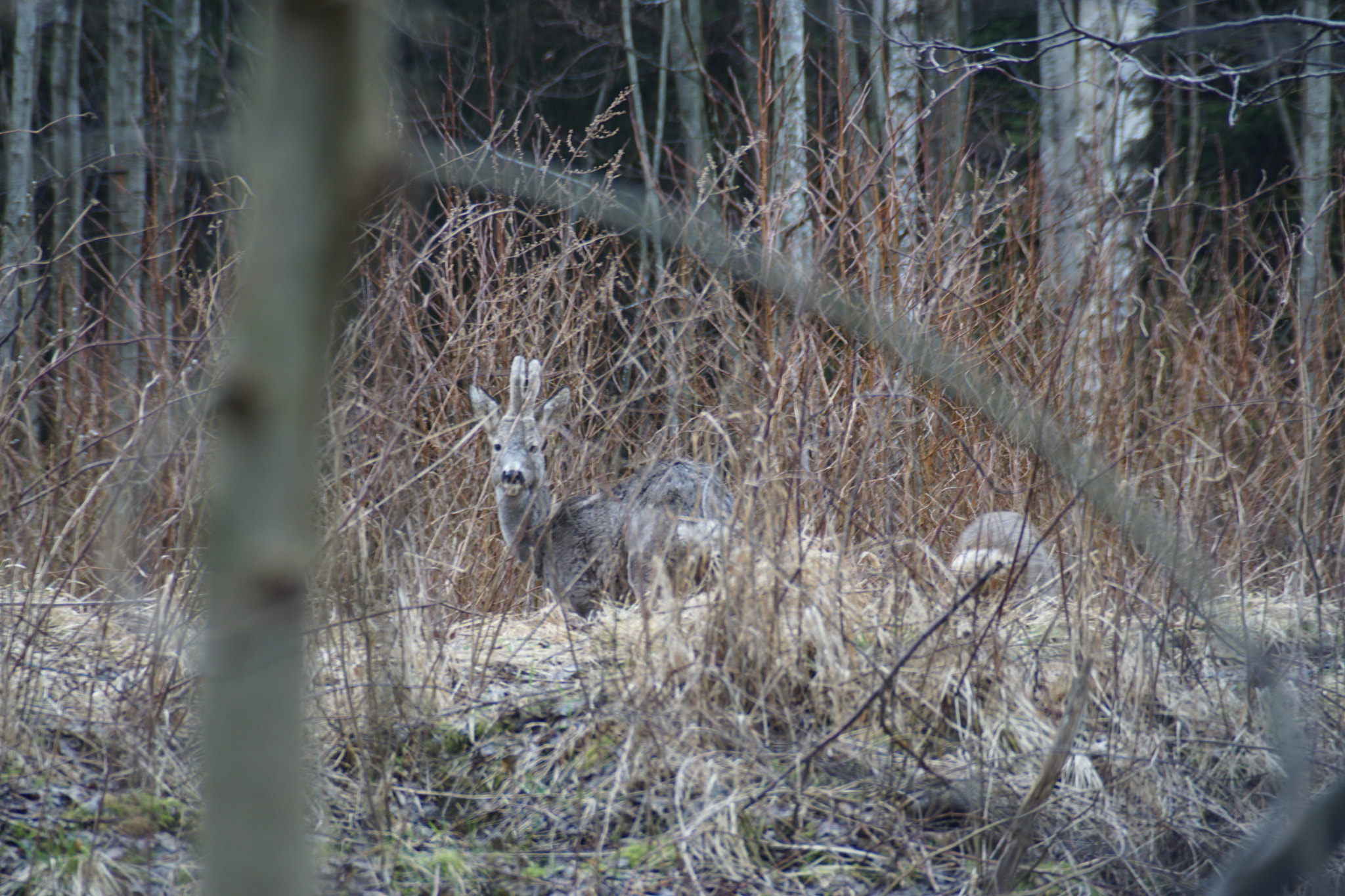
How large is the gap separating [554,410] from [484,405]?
39 centimetres

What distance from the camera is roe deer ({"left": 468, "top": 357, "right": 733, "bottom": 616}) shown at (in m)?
4.62

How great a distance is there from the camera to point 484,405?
5211 millimetres

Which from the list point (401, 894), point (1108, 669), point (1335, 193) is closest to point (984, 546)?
point (1108, 669)

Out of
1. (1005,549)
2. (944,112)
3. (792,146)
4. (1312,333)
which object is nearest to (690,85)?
(944,112)

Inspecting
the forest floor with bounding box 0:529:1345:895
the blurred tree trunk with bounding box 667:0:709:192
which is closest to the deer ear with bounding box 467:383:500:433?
the forest floor with bounding box 0:529:1345:895

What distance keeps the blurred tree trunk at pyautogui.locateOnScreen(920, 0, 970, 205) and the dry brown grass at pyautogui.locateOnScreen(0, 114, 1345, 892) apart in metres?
1.22

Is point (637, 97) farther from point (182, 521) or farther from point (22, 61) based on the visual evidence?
point (182, 521)

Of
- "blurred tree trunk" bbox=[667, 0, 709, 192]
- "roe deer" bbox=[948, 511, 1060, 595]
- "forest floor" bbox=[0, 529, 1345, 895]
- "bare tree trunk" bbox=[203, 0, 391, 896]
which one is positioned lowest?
"forest floor" bbox=[0, 529, 1345, 895]

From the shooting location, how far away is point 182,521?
10.8ft

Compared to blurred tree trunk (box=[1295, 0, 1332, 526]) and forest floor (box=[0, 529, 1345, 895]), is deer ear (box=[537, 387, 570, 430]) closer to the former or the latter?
forest floor (box=[0, 529, 1345, 895])

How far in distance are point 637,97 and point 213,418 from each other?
967cm

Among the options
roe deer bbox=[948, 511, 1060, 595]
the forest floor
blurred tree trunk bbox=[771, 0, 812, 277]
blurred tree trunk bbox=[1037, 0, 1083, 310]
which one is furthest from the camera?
blurred tree trunk bbox=[1037, 0, 1083, 310]

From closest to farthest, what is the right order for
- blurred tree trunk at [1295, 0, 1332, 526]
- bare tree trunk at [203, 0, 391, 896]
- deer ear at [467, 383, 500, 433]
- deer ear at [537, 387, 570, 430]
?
bare tree trunk at [203, 0, 391, 896] < blurred tree trunk at [1295, 0, 1332, 526] < deer ear at [467, 383, 500, 433] < deer ear at [537, 387, 570, 430]

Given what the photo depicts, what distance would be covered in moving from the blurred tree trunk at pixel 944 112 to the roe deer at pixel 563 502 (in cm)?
182
